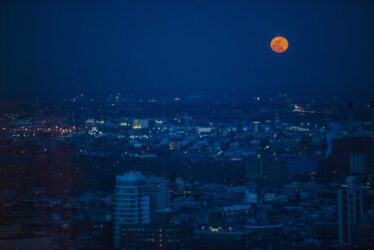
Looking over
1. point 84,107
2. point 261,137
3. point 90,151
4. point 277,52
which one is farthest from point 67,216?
point 277,52

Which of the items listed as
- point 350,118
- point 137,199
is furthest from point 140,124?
point 350,118

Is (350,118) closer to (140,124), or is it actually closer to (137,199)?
(140,124)

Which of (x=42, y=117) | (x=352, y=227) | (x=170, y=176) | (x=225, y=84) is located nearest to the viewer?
(x=352, y=227)

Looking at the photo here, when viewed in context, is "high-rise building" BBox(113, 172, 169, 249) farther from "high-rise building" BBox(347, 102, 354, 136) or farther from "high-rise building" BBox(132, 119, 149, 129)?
"high-rise building" BBox(347, 102, 354, 136)

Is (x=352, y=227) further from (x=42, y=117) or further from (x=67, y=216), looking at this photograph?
(x=42, y=117)

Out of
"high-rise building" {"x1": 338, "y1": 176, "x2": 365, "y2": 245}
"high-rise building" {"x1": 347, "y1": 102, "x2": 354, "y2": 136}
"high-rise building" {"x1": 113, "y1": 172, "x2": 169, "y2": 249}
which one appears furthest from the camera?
"high-rise building" {"x1": 347, "y1": 102, "x2": 354, "y2": 136}

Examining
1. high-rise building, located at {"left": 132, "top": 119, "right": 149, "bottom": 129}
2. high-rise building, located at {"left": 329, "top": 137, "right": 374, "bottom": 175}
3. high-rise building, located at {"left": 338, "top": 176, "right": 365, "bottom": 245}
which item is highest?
high-rise building, located at {"left": 132, "top": 119, "right": 149, "bottom": 129}

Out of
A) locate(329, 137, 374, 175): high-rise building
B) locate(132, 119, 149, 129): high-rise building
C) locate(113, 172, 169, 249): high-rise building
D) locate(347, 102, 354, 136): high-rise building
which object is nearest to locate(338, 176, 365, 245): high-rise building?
locate(329, 137, 374, 175): high-rise building

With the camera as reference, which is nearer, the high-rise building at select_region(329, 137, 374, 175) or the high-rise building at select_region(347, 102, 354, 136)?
the high-rise building at select_region(329, 137, 374, 175)
